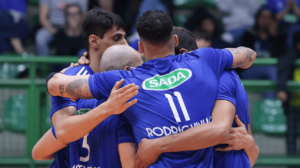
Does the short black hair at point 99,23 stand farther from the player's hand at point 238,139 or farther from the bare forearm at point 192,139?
the player's hand at point 238,139

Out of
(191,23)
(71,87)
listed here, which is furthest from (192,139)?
(191,23)

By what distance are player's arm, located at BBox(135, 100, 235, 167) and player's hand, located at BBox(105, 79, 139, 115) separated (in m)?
0.26

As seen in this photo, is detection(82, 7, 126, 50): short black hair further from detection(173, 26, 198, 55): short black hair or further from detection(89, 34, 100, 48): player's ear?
detection(173, 26, 198, 55): short black hair

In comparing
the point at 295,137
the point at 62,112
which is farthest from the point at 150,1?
the point at 62,112

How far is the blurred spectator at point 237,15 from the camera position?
711cm

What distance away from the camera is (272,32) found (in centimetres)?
682

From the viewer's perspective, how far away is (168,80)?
230 cm

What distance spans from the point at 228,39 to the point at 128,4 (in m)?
2.27

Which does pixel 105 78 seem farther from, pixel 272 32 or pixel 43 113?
pixel 272 32

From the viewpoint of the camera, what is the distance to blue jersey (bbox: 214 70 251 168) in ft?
7.90

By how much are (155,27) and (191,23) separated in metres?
4.81

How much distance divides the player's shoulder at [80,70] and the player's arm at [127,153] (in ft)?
2.50

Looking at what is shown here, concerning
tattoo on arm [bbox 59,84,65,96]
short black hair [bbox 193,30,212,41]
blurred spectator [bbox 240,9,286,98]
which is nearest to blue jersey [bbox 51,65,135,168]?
tattoo on arm [bbox 59,84,65,96]

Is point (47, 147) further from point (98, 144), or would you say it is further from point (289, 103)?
point (289, 103)
